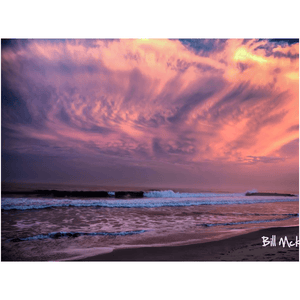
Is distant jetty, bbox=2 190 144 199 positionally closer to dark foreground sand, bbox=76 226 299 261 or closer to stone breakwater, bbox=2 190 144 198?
stone breakwater, bbox=2 190 144 198

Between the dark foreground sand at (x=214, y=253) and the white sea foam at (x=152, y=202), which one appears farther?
the white sea foam at (x=152, y=202)

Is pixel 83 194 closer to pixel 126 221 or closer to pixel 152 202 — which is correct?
pixel 126 221

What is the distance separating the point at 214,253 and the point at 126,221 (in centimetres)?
134

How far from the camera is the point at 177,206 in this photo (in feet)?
14.6

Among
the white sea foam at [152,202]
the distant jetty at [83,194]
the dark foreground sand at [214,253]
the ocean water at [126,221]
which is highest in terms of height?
the distant jetty at [83,194]

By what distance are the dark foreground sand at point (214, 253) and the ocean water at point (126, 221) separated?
0.31 feet

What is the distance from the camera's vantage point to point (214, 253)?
279 cm

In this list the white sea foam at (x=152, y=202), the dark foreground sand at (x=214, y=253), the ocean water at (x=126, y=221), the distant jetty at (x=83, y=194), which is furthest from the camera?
the white sea foam at (x=152, y=202)

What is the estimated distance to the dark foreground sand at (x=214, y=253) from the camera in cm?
271

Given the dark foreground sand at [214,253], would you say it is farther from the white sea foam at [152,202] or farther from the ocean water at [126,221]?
the white sea foam at [152,202]

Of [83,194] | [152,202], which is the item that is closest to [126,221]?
[152,202]

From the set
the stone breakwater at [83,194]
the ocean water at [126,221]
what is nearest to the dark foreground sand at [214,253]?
the ocean water at [126,221]
